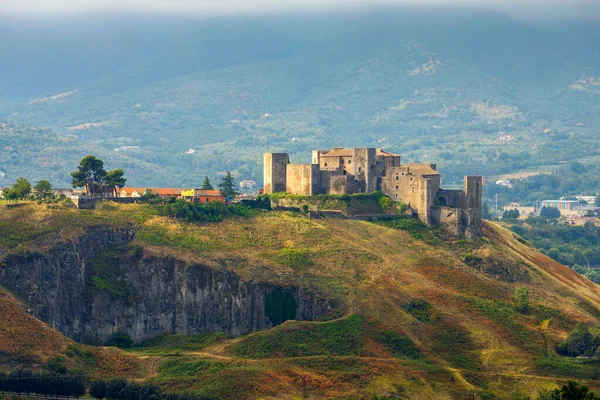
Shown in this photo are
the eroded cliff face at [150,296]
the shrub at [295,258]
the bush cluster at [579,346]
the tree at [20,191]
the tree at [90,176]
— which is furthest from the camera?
the tree at [90,176]

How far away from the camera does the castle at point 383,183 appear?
352 ft

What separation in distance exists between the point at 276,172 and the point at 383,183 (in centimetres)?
955

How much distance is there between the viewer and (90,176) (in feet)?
346

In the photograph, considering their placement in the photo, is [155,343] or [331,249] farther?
[331,249]

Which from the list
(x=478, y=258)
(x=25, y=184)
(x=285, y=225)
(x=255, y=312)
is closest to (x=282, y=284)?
(x=255, y=312)

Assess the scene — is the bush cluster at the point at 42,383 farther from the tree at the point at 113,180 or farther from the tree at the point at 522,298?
the tree at the point at 522,298

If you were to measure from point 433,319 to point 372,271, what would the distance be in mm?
7084

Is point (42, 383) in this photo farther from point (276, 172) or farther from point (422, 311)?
point (276, 172)

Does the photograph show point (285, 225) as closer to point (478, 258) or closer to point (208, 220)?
point (208, 220)

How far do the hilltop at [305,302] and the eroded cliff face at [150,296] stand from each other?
0.10m

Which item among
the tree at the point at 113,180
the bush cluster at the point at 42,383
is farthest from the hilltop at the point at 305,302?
the tree at the point at 113,180

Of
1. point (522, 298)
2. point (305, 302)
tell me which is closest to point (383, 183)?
point (522, 298)

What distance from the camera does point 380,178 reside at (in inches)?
4343

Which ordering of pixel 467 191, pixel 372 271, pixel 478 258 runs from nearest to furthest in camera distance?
pixel 372 271 < pixel 478 258 < pixel 467 191
